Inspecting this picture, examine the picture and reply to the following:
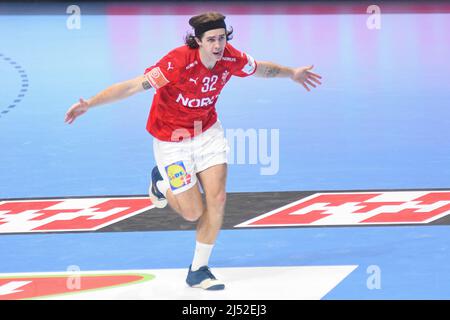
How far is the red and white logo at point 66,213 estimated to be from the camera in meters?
8.94

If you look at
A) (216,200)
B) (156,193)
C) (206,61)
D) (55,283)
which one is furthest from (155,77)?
(55,283)

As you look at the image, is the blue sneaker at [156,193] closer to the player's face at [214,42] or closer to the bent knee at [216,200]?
the bent knee at [216,200]

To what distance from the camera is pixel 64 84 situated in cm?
1396

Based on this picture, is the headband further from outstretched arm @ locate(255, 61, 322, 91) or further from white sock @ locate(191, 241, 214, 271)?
white sock @ locate(191, 241, 214, 271)

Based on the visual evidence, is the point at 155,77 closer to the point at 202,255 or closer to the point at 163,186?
the point at 163,186

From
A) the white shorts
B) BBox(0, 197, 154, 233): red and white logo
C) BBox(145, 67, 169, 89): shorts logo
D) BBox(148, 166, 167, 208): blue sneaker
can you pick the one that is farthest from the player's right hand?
BBox(0, 197, 154, 233): red and white logo

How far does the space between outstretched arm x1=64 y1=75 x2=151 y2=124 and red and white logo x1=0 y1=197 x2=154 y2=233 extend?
185 centimetres

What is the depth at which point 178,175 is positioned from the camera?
771 centimetres

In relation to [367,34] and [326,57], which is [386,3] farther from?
[326,57]

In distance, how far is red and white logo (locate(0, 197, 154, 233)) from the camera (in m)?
8.94

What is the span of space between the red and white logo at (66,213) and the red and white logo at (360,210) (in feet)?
3.49

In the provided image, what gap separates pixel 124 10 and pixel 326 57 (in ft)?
14.7

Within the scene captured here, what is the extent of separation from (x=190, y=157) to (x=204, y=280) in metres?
0.86
